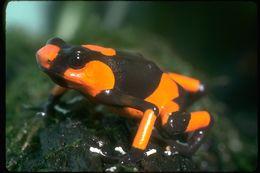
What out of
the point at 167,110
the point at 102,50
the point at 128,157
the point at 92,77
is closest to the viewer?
the point at 128,157

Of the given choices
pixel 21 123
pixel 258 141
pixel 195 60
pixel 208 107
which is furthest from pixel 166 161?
pixel 195 60

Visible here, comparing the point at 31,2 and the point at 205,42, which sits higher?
the point at 31,2

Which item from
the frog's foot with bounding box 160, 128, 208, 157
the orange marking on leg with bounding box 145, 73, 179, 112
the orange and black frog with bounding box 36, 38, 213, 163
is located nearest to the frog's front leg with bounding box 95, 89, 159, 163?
the orange and black frog with bounding box 36, 38, 213, 163

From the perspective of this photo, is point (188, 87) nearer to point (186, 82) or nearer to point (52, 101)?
point (186, 82)

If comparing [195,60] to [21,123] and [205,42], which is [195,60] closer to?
[205,42]

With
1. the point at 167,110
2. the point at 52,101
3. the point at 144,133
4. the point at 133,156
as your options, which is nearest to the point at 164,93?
the point at 167,110

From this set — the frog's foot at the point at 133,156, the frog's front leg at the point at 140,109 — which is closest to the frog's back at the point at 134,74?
the frog's front leg at the point at 140,109
